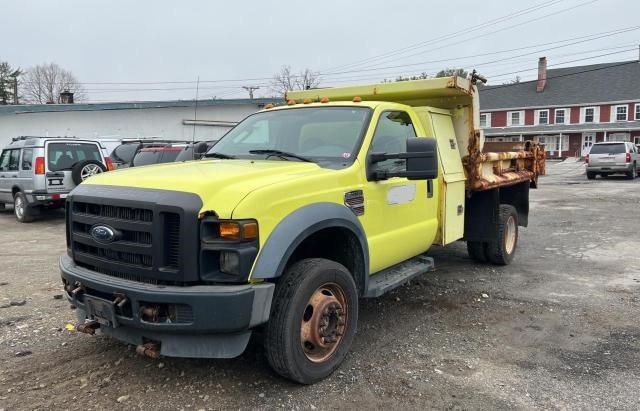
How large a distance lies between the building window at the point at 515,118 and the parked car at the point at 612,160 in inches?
973

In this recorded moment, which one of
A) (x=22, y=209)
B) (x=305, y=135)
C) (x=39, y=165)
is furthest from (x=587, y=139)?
(x=305, y=135)

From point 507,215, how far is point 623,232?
419cm

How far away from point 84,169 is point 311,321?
936 cm

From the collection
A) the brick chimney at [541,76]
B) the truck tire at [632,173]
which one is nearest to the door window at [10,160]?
the truck tire at [632,173]

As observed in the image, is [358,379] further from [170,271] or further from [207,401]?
[170,271]

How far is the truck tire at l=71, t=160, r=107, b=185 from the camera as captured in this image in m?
11.1

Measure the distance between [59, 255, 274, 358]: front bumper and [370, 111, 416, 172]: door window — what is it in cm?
168

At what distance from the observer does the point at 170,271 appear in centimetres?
312

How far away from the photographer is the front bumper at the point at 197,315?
3041mm

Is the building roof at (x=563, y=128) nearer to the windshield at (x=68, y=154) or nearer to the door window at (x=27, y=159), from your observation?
the windshield at (x=68, y=154)

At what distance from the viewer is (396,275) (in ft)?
15.3

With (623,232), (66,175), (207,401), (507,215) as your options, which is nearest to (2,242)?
(66,175)

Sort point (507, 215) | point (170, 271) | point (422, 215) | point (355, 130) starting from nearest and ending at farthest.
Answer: point (170, 271) < point (355, 130) < point (422, 215) < point (507, 215)

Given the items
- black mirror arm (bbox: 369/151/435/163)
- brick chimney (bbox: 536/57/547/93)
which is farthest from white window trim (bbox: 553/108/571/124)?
black mirror arm (bbox: 369/151/435/163)
